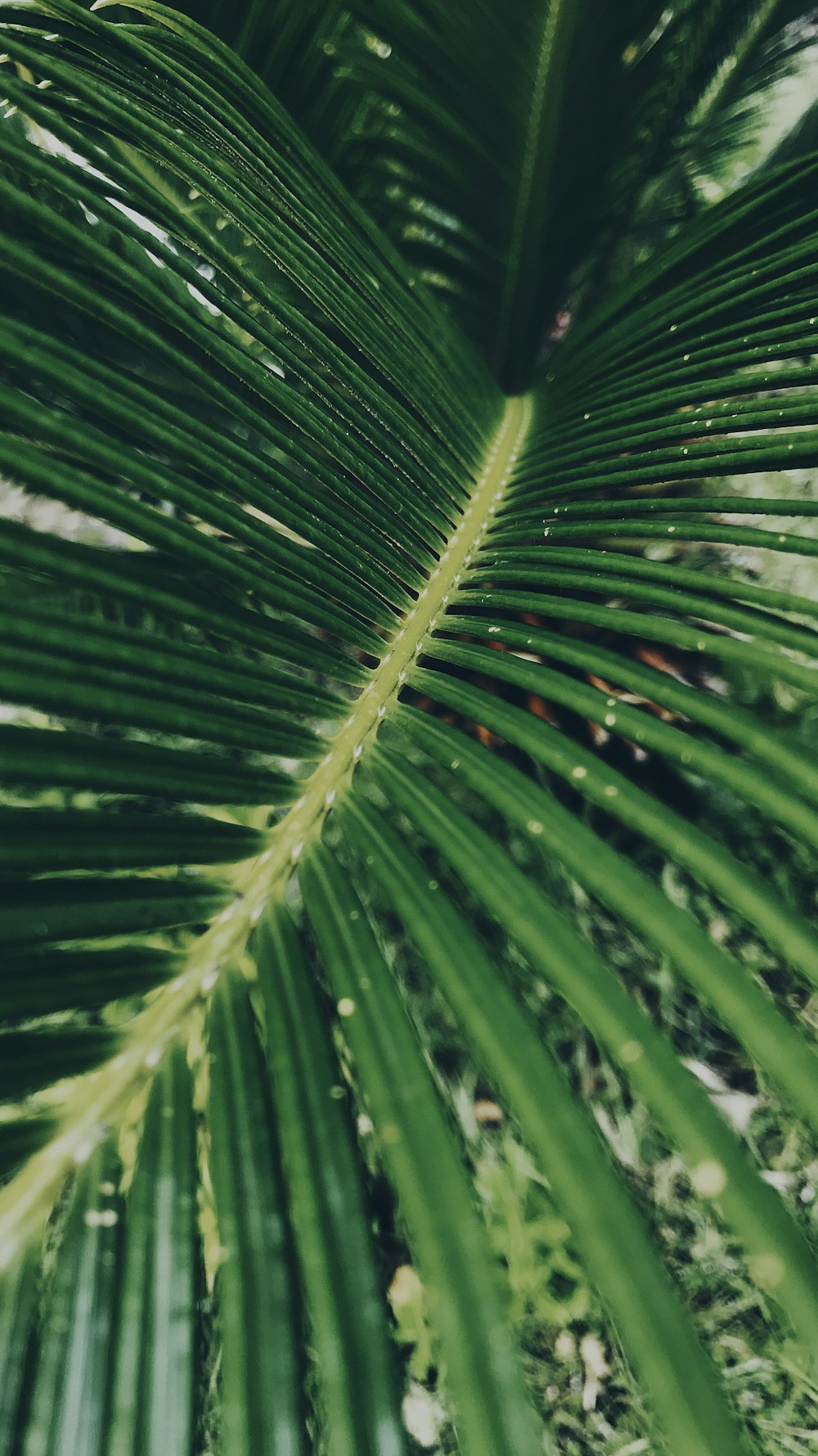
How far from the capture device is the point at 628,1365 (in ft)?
0.82

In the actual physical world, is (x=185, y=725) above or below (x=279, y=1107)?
above

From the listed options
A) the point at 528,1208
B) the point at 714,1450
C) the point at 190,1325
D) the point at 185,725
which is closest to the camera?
the point at 714,1450

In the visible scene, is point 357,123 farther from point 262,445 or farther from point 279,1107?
point 279,1107

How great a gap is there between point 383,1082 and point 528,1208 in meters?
0.69

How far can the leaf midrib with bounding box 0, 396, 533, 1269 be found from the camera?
1.15 ft

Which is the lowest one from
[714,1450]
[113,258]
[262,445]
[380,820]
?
[714,1450]

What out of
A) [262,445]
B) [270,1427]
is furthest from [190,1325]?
[262,445]

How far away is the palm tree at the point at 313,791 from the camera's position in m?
0.28

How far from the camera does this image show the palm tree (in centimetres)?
28

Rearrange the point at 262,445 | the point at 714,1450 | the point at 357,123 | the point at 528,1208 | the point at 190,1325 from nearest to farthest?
the point at 714,1450 → the point at 190,1325 → the point at 528,1208 → the point at 357,123 → the point at 262,445

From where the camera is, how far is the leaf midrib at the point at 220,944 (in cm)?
35

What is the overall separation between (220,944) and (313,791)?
0.12 meters

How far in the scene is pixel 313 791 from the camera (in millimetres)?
516

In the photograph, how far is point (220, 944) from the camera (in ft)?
1.44
